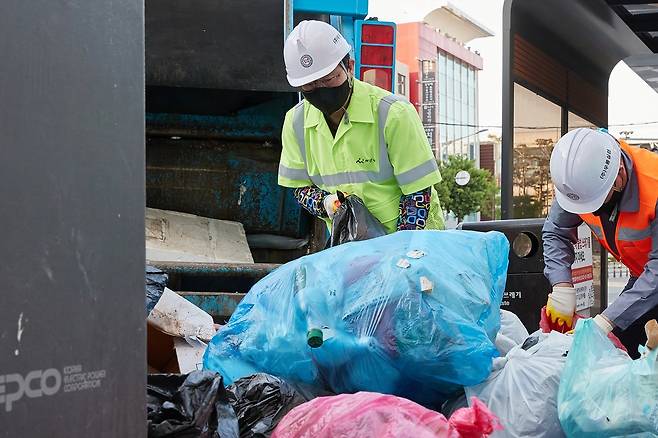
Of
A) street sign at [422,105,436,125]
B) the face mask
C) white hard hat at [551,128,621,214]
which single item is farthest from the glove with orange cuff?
street sign at [422,105,436,125]

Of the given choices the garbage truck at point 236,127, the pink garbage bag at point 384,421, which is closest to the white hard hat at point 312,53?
the garbage truck at point 236,127

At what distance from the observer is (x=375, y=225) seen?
345 centimetres

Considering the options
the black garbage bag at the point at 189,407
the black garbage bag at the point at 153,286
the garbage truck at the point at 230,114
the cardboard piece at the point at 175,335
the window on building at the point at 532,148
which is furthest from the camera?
the window on building at the point at 532,148

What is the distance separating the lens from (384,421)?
6.00 feet

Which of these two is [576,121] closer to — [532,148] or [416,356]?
[532,148]

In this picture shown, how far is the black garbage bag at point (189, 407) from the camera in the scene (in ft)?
5.85

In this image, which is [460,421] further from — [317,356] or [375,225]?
[375,225]

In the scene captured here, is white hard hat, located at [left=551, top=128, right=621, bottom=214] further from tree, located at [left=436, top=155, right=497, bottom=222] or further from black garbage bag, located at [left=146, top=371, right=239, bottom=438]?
tree, located at [left=436, top=155, right=497, bottom=222]

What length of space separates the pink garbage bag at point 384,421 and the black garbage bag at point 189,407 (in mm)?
137

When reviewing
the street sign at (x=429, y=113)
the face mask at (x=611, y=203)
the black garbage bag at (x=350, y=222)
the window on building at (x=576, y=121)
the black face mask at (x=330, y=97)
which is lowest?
Result: the black garbage bag at (x=350, y=222)

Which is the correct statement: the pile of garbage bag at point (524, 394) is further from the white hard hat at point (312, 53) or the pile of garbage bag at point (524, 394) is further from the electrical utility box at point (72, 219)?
the white hard hat at point (312, 53)

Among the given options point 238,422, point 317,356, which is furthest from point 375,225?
point 238,422

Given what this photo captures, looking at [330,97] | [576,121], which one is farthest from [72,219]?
[576,121]

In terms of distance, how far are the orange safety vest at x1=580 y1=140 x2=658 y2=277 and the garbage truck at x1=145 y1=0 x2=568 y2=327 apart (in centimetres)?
119
